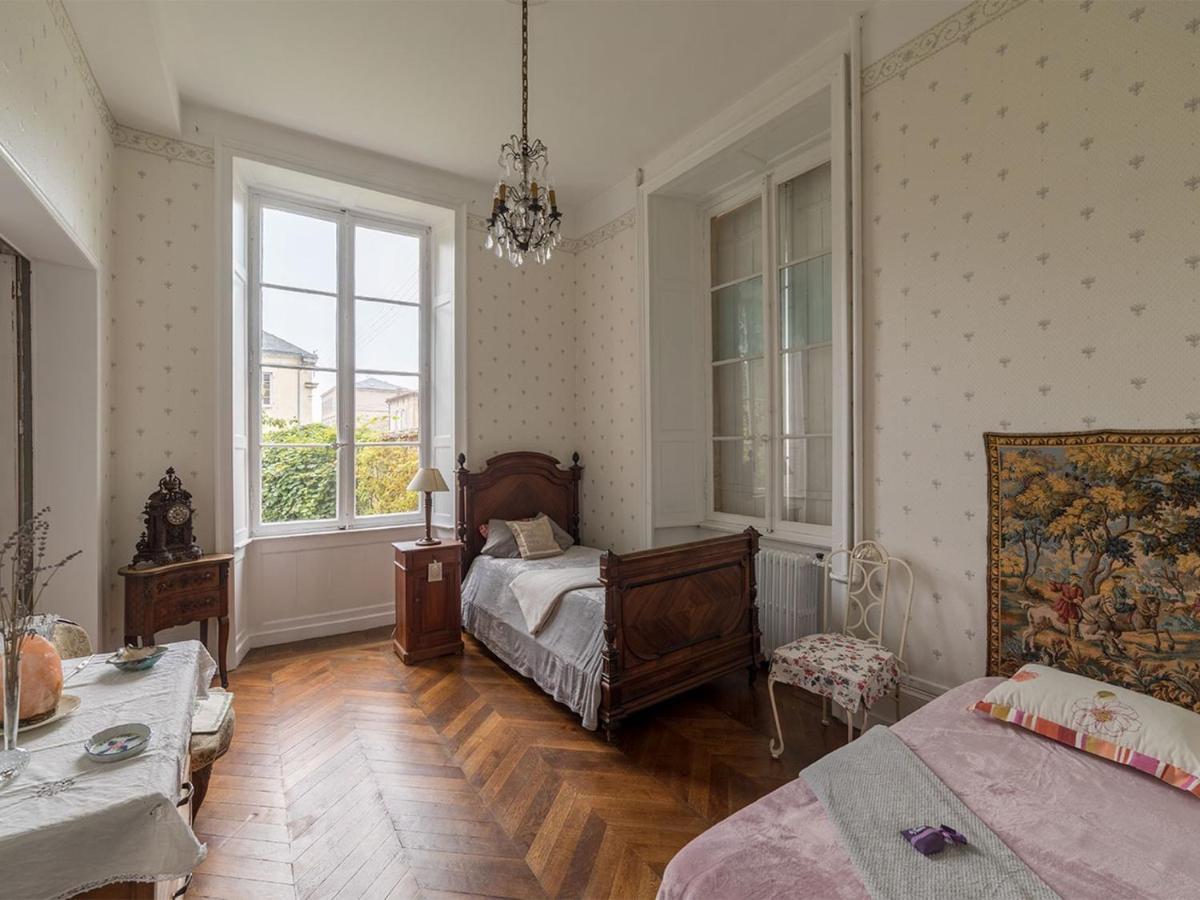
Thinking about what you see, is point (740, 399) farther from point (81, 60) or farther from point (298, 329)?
point (81, 60)

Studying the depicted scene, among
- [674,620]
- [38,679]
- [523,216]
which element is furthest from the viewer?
[674,620]

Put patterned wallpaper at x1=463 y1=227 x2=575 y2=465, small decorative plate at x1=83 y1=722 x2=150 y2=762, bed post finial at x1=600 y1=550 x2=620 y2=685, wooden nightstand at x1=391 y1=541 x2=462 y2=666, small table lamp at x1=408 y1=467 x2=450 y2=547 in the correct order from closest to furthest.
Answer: small decorative plate at x1=83 y1=722 x2=150 y2=762, bed post finial at x1=600 y1=550 x2=620 y2=685, wooden nightstand at x1=391 y1=541 x2=462 y2=666, small table lamp at x1=408 y1=467 x2=450 y2=547, patterned wallpaper at x1=463 y1=227 x2=575 y2=465

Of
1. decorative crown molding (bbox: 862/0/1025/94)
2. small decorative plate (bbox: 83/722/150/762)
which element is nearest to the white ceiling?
decorative crown molding (bbox: 862/0/1025/94)

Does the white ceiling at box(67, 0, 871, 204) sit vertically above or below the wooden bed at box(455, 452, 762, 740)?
above

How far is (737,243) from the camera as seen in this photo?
13.1ft

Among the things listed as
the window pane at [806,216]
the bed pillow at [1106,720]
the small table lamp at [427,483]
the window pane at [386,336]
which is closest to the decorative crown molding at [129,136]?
the window pane at [386,336]

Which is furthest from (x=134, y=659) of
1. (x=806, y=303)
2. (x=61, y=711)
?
(x=806, y=303)

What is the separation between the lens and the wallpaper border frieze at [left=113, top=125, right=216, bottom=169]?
10.7 feet

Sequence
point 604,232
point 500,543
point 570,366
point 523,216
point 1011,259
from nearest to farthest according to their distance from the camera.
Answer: point 1011,259 < point 523,216 < point 500,543 < point 604,232 < point 570,366

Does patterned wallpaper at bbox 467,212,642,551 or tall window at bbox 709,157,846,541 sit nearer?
tall window at bbox 709,157,846,541

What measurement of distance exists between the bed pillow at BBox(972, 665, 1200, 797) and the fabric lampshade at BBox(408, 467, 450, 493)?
308 centimetres

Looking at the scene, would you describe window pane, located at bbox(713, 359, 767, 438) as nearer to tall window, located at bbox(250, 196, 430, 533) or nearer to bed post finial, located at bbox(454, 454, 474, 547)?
bed post finial, located at bbox(454, 454, 474, 547)

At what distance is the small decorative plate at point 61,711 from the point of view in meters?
1.36

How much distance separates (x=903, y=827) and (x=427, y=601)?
3.03 metres
